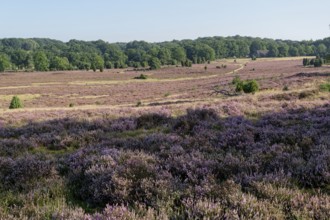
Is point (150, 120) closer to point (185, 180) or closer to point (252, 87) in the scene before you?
point (185, 180)

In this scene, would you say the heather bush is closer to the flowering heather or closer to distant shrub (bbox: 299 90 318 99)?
the flowering heather

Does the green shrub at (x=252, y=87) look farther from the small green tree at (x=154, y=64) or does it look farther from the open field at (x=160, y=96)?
the small green tree at (x=154, y=64)

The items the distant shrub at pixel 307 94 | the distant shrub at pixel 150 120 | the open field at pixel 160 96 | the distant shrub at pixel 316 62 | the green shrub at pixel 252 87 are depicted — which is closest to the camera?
the distant shrub at pixel 150 120

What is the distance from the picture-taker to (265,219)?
3.82m

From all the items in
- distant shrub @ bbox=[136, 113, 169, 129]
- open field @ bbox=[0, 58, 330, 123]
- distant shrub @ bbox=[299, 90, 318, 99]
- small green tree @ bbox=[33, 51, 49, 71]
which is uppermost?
small green tree @ bbox=[33, 51, 49, 71]

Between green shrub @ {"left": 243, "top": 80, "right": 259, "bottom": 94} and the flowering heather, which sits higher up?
the flowering heather

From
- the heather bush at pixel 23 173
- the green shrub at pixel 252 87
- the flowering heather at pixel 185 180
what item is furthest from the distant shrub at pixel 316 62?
the heather bush at pixel 23 173

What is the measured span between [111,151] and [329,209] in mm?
4478

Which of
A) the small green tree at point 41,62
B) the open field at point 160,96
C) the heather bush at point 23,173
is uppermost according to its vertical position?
the small green tree at point 41,62

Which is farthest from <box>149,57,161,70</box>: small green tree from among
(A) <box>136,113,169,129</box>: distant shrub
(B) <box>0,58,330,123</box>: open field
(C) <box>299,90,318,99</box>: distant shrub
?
(A) <box>136,113,169,129</box>: distant shrub

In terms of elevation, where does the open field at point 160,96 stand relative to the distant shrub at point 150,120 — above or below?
below

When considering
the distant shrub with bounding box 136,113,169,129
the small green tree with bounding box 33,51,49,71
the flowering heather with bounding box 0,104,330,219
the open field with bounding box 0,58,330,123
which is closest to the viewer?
the flowering heather with bounding box 0,104,330,219

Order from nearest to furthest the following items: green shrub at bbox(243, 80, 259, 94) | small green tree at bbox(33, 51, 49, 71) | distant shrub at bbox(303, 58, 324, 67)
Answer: green shrub at bbox(243, 80, 259, 94), distant shrub at bbox(303, 58, 324, 67), small green tree at bbox(33, 51, 49, 71)

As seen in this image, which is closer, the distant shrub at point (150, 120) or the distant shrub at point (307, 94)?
the distant shrub at point (150, 120)
